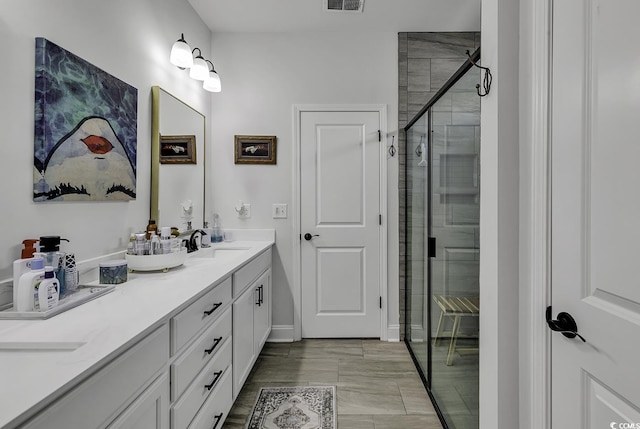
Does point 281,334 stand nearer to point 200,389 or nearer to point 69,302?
point 200,389

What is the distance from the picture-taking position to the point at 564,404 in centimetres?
96

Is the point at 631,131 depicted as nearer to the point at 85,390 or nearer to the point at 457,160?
the point at 457,160

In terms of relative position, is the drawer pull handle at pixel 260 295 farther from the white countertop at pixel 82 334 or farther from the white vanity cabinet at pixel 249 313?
the white countertop at pixel 82 334

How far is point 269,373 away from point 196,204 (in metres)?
1.37

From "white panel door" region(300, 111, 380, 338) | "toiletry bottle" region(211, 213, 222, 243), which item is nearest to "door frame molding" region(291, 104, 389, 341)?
"white panel door" region(300, 111, 380, 338)

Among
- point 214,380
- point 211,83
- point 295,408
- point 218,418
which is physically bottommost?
point 295,408

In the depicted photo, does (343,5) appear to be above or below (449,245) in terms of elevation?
above

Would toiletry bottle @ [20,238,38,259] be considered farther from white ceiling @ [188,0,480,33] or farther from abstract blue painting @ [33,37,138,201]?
white ceiling @ [188,0,480,33]

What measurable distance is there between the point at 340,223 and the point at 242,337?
1.35m

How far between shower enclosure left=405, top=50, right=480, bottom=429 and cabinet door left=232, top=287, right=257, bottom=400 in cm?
115

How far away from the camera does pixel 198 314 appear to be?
1418mm

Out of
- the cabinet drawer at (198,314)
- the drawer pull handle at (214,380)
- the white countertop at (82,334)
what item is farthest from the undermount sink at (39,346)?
the drawer pull handle at (214,380)

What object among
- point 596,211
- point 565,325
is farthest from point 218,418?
point 596,211

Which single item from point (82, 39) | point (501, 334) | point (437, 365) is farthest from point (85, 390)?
point (437, 365)
